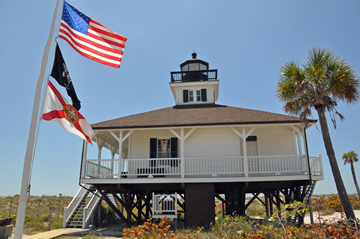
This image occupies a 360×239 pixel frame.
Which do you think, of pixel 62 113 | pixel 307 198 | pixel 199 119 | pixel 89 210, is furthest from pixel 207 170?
pixel 62 113

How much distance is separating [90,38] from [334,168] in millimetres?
11153

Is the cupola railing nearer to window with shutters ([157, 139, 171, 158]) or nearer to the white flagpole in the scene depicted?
window with shutters ([157, 139, 171, 158])

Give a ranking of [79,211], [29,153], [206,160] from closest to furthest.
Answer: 1. [29,153]
2. [206,160]
3. [79,211]

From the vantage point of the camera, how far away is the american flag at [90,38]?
716 centimetres

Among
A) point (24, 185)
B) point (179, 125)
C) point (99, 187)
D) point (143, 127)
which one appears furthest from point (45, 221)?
point (24, 185)

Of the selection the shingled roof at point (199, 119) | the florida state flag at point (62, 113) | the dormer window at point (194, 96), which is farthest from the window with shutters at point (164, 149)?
the florida state flag at point (62, 113)

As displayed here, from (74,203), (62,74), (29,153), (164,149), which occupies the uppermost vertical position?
(62,74)

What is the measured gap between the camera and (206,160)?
1467 centimetres

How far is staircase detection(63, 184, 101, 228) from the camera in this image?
52.0ft

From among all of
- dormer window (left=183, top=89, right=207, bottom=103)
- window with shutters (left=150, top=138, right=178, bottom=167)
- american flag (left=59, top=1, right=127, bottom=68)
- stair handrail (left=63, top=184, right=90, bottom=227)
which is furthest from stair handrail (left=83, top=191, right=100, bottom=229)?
american flag (left=59, top=1, right=127, bottom=68)

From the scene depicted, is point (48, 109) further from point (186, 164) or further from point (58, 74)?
point (186, 164)

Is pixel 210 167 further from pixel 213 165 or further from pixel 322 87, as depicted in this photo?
pixel 322 87

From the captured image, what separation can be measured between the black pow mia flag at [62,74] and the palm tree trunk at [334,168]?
10.8 meters

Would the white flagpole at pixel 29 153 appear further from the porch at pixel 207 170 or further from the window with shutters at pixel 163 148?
the window with shutters at pixel 163 148
